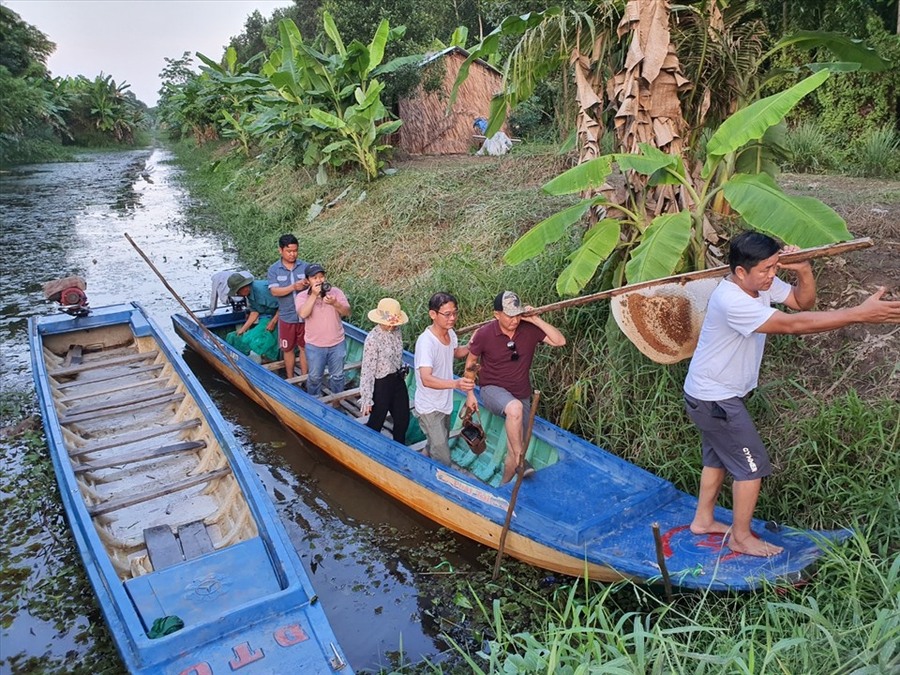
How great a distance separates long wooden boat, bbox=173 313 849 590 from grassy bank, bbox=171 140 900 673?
6.4 inches

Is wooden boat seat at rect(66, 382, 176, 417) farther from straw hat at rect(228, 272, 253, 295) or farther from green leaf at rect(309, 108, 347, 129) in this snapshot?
green leaf at rect(309, 108, 347, 129)

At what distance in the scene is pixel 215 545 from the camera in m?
4.56

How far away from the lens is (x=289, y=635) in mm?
3480

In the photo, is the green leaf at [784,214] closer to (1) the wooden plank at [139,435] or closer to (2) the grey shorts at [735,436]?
(2) the grey shorts at [735,436]

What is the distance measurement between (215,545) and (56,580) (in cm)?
120

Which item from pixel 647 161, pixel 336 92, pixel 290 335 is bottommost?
pixel 290 335

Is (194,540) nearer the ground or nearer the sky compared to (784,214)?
nearer the ground

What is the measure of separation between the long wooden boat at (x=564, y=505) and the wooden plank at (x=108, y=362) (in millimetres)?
2108

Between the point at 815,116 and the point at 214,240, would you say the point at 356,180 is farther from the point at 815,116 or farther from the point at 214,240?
the point at 815,116

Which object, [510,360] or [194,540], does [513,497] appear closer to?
[510,360]

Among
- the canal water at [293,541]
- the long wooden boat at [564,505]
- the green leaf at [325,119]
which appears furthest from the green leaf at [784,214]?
the green leaf at [325,119]

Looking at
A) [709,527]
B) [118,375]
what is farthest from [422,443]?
[118,375]

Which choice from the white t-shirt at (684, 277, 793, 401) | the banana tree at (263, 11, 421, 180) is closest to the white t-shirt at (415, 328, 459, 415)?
the white t-shirt at (684, 277, 793, 401)

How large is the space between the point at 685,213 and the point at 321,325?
3295 mm
